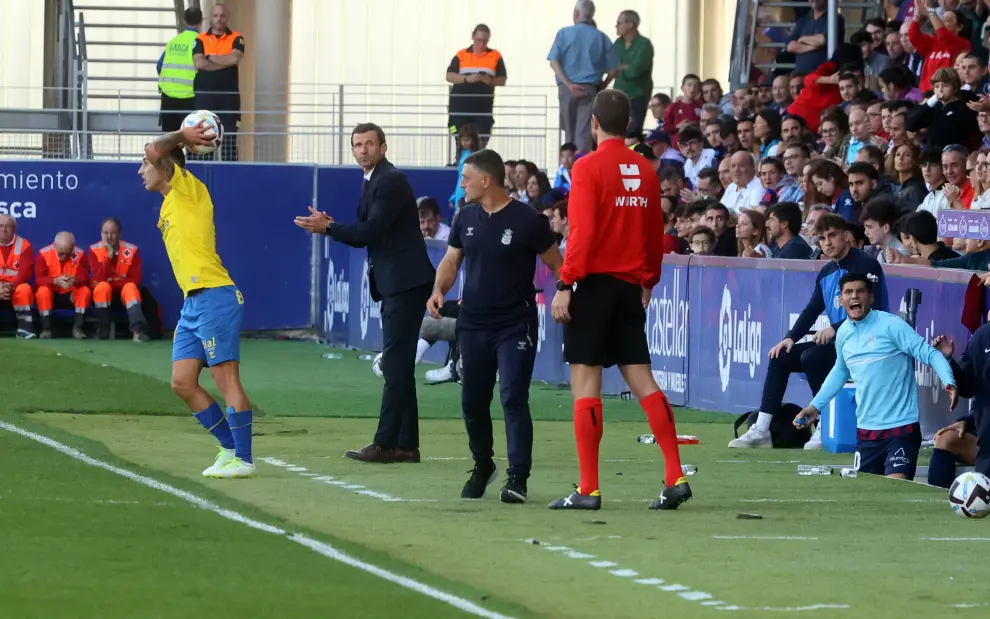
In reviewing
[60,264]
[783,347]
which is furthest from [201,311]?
[60,264]

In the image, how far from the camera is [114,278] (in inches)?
957

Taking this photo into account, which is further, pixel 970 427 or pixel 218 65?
pixel 218 65

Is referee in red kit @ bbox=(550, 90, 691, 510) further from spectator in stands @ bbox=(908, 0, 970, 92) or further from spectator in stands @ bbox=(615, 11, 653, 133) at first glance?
spectator in stands @ bbox=(615, 11, 653, 133)

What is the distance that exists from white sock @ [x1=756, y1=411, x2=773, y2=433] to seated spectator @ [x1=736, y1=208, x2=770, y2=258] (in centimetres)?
292

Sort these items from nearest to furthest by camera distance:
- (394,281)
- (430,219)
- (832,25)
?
(394,281) < (832,25) < (430,219)

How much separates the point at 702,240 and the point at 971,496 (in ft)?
24.1

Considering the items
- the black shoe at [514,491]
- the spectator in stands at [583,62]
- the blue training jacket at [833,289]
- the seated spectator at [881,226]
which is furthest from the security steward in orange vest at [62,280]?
the black shoe at [514,491]

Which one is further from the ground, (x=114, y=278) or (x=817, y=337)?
(x=817, y=337)

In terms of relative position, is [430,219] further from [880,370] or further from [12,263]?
[880,370]

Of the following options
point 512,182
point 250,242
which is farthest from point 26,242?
point 512,182

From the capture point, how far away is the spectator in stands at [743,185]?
728 inches

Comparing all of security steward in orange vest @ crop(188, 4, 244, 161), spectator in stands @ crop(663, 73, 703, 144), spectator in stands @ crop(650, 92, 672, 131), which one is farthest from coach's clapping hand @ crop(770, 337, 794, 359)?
security steward in orange vest @ crop(188, 4, 244, 161)

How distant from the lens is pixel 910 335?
37.7ft

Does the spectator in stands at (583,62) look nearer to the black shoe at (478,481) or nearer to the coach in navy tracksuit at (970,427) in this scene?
the coach in navy tracksuit at (970,427)
